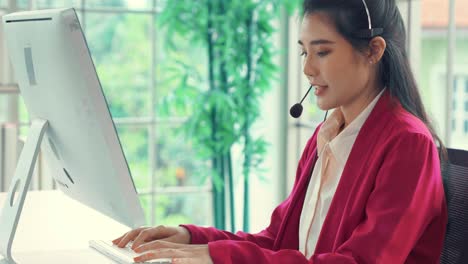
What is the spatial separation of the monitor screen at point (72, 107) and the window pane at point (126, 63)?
9.19ft

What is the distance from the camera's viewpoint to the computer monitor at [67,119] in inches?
59.6

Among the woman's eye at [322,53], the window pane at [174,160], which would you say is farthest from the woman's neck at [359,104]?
the window pane at [174,160]

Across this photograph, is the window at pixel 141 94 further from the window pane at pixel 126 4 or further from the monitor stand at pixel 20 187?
the monitor stand at pixel 20 187

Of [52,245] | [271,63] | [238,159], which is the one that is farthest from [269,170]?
[52,245]

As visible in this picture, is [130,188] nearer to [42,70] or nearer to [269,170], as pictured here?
[42,70]

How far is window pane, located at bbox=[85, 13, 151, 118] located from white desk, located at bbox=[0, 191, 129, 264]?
6.70 ft

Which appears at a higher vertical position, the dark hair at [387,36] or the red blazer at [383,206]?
the dark hair at [387,36]

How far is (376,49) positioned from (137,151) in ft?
10.2

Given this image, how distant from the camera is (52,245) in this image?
1.97 meters

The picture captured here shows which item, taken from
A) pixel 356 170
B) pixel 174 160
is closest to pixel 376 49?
pixel 356 170

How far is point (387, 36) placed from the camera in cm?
173

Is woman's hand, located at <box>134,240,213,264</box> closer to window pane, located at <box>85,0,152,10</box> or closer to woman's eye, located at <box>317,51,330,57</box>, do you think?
woman's eye, located at <box>317,51,330,57</box>

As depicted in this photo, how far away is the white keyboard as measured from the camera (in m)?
1.56

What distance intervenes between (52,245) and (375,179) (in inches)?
30.8
